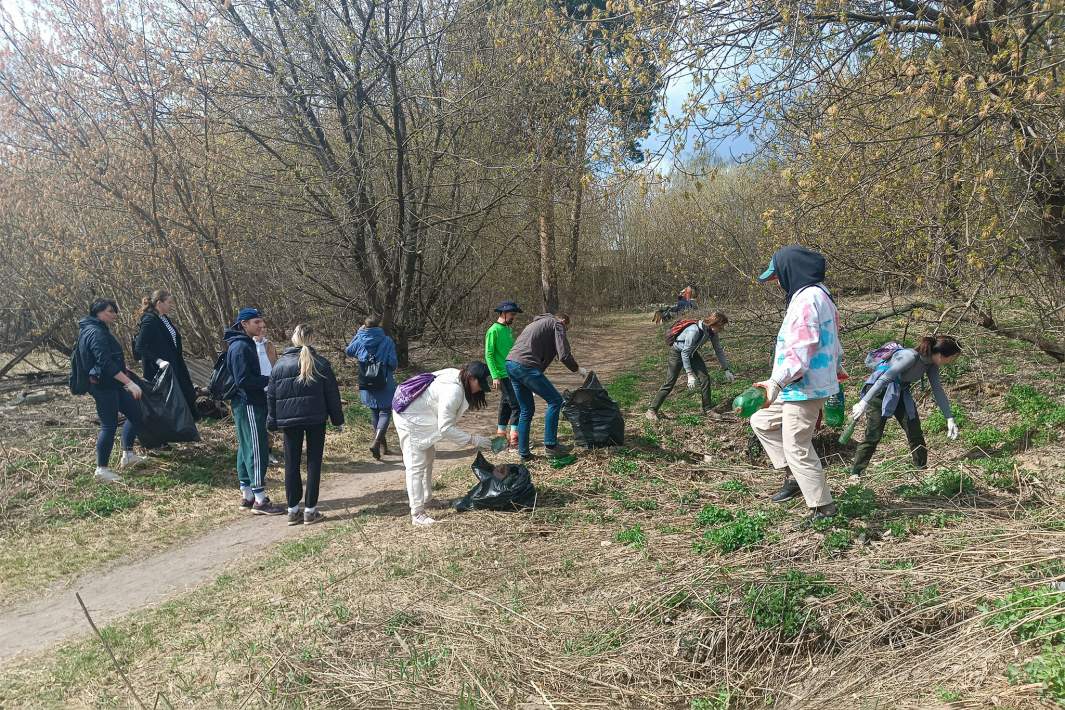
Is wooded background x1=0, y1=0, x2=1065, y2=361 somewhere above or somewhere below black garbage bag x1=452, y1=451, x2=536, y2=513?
above

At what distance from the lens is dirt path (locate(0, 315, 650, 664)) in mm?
4656

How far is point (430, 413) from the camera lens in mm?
5406

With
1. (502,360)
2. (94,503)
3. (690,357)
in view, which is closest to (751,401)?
(502,360)

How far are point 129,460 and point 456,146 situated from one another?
870 cm

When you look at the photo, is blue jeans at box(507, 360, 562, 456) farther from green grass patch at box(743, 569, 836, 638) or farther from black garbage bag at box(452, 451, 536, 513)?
green grass patch at box(743, 569, 836, 638)

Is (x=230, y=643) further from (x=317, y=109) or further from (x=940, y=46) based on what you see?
(x=317, y=109)

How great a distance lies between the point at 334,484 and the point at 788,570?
5.31 meters

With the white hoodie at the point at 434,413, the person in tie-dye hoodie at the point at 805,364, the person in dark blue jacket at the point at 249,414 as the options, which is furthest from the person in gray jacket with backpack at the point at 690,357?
the person in dark blue jacket at the point at 249,414

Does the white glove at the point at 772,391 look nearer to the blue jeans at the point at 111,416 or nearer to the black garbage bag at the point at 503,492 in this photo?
the black garbage bag at the point at 503,492

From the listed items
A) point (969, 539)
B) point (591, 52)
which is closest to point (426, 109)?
point (591, 52)

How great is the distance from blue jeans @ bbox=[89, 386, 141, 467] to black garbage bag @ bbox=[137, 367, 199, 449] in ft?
0.41

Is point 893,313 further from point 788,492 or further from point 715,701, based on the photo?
point 715,701

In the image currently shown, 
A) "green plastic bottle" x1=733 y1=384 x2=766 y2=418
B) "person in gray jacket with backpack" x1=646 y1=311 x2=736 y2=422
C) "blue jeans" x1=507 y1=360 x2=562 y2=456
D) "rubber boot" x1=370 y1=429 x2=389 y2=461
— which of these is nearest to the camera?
"green plastic bottle" x1=733 y1=384 x2=766 y2=418

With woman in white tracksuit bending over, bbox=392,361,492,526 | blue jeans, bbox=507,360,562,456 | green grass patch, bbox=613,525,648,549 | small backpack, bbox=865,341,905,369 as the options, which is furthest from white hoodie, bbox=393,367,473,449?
small backpack, bbox=865,341,905,369
